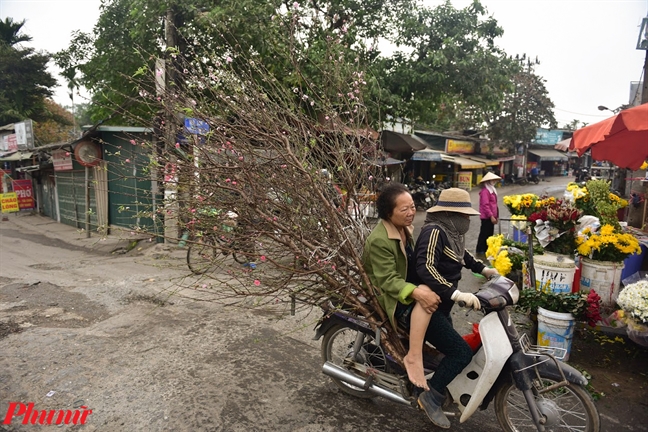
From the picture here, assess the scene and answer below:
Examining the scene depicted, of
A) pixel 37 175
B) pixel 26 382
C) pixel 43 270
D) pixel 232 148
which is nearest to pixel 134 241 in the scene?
pixel 43 270

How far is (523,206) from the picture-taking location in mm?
5715

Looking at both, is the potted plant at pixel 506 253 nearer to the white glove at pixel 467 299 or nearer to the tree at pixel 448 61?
the white glove at pixel 467 299

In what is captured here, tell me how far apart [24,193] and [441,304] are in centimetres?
2201

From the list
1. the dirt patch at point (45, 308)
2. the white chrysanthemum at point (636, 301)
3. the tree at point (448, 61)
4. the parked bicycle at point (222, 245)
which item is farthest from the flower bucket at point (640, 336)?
the tree at point (448, 61)

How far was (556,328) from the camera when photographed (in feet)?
12.4

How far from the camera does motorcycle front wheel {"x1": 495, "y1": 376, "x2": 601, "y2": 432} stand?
244 cm

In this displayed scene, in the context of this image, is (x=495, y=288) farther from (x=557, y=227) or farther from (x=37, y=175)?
(x=37, y=175)

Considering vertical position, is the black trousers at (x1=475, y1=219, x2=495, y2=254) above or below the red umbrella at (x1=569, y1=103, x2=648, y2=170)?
below

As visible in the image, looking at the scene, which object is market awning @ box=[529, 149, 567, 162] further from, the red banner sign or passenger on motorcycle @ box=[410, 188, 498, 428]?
passenger on motorcycle @ box=[410, 188, 498, 428]

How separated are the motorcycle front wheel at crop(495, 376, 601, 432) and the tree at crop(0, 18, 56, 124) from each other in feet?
90.4

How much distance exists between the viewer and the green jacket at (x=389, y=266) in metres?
2.52

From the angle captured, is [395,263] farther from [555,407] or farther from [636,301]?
[636,301]

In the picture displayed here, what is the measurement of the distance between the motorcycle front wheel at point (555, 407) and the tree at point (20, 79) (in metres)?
27.6

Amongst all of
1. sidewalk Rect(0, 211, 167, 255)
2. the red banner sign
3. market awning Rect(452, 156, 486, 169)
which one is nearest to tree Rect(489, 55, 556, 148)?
market awning Rect(452, 156, 486, 169)
